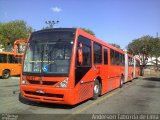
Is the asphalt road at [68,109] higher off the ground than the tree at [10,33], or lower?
lower

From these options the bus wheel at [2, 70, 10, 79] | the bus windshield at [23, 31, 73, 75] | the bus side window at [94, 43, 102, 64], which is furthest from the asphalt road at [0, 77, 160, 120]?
the bus wheel at [2, 70, 10, 79]

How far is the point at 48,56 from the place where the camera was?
32.3ft

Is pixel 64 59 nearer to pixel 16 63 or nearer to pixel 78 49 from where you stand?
pixel 78 49

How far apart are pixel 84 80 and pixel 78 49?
4.43 feet

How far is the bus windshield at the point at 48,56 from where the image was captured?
9.52 m

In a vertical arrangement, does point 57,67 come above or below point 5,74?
above

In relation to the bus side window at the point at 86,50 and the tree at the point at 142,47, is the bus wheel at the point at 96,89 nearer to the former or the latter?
the bus side window at the point at 86,50

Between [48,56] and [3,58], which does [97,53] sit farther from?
[3,58]

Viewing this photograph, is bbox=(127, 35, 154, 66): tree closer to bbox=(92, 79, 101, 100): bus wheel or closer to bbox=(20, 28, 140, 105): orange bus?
bbox=(92, 79, 101, 100): bus wheel

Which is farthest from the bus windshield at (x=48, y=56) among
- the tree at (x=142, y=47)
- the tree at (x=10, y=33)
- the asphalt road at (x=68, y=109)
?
the tree at (x=142, y=47)

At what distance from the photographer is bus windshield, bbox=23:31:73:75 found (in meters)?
9.52

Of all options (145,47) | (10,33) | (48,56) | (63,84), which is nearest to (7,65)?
(48,56)

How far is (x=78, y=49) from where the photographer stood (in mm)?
9734

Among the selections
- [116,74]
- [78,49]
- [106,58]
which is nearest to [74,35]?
[78,49]
